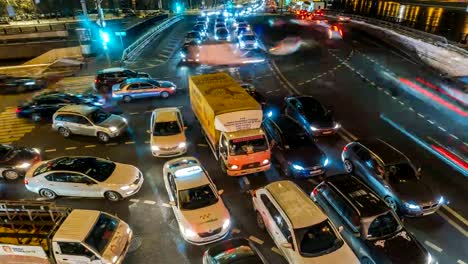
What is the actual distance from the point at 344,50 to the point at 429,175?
85.5 ft

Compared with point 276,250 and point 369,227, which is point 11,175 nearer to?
point 276,250

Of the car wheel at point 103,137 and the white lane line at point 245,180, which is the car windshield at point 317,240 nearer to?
the white lane line at point 245,180

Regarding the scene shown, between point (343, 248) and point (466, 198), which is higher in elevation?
point (343, 248)

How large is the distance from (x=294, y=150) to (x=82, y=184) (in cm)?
942

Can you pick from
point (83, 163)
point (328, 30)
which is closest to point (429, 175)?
point (83, 163)

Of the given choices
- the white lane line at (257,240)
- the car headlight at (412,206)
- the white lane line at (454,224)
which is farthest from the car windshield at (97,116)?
the white lane line at (454,224)

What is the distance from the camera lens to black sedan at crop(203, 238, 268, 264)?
9.17 m

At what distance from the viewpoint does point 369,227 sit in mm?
10297

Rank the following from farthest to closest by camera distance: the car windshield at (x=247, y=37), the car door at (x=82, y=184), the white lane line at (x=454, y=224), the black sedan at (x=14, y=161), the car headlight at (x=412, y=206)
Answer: the car windshield at (x=247, y=37) → the black sedan at (x=14, y=161) → the car door at (x=82, y=184) → the car headlight at (x=412, y=206) → the white lane line at (x=454, y=224)

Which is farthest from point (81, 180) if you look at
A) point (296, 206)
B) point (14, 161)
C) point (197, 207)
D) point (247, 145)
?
point (296, 206)

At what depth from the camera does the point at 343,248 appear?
9.77 metres

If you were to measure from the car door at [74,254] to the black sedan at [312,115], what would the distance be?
1256cm

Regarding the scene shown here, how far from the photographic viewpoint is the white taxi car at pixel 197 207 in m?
11.1

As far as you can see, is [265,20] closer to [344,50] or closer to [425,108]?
[344,50]
